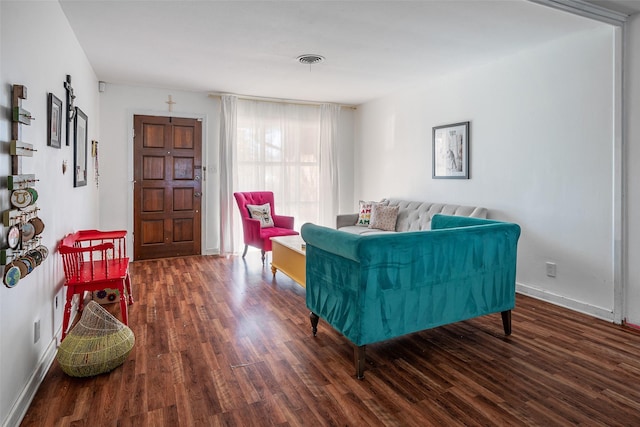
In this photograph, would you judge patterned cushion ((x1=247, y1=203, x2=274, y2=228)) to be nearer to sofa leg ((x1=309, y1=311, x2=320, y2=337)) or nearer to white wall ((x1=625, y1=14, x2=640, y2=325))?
sofa leg ((x1=309, y1=311, x2=320, y2=337))

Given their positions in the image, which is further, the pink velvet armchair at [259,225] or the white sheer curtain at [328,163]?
the white sheer curtain at [328,163]

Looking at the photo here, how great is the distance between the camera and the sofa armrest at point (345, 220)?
566 centimetres

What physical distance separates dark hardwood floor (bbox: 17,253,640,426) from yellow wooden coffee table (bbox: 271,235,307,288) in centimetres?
55

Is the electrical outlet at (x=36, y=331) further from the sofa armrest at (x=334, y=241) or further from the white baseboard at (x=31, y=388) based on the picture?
the sofa armrest at (x=334, y=241)

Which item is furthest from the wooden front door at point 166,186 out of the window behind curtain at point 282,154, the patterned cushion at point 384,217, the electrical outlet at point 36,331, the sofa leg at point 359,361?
the sofa leg at point 359,361

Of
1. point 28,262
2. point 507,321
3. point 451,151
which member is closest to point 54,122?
point 28,262

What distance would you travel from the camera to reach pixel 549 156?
3.70 metres

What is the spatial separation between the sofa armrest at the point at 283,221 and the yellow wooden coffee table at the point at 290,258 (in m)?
0.98

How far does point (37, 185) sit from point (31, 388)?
3.76ft

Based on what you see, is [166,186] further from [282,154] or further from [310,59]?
[310,59]

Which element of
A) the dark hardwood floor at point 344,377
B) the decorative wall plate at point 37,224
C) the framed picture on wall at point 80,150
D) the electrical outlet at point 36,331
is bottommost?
the dark hardwood floor at point 344,377

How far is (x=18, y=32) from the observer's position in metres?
1.96

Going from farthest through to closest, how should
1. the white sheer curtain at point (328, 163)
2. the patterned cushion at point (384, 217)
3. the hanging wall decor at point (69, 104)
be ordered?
1. the white sheer curtain at point (328, 163)
2. the patterned cushion at point (384, 217)
3. the hanging wall decor at point (69, 104)

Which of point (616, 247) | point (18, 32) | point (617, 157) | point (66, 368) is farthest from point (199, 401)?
point (617, 157)
